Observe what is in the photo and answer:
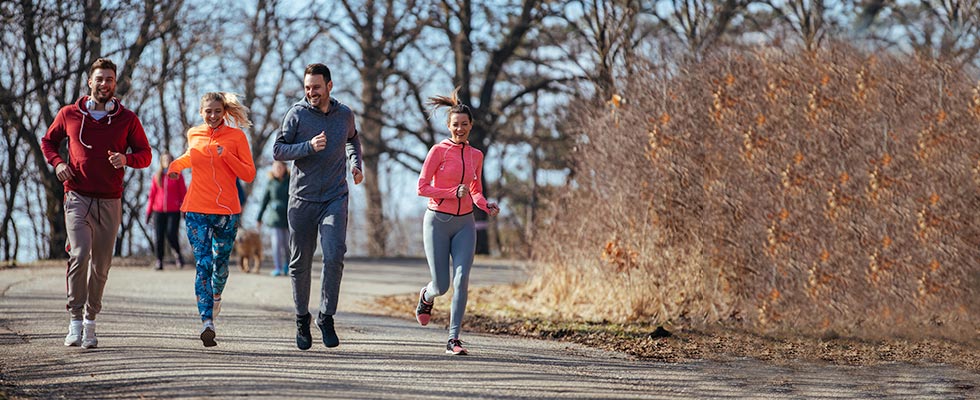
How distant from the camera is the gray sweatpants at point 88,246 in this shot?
754 cm

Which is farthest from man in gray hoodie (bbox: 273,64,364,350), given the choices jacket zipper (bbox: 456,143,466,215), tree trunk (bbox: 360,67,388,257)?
tree trunk (bbox: 360,67,388,257)

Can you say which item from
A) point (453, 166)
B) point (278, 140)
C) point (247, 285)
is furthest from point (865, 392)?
point (247, 285)

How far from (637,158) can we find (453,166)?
3911mm

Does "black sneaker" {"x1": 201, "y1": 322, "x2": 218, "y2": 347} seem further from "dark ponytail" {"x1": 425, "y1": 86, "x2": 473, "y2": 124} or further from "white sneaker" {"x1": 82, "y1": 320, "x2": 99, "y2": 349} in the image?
"dark ponytail" {"x1": 425, "y1": 86, "x2": 473, "y2": 124}

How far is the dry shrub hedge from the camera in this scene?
10.7 metres

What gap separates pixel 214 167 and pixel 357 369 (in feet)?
5.94

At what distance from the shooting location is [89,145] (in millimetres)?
7512

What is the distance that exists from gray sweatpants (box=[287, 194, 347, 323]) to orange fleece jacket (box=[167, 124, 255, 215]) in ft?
1.45

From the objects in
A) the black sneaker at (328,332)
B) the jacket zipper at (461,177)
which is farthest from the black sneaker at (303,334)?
the jacket zipper at (461,177)

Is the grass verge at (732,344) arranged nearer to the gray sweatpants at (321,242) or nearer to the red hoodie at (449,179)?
the red hoodie at (449,179)

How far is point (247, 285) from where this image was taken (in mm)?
14375

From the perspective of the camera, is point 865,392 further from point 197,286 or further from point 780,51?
point 780,51

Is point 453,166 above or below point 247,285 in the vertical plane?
above

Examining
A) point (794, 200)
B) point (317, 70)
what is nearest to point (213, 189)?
point (317, 70)
